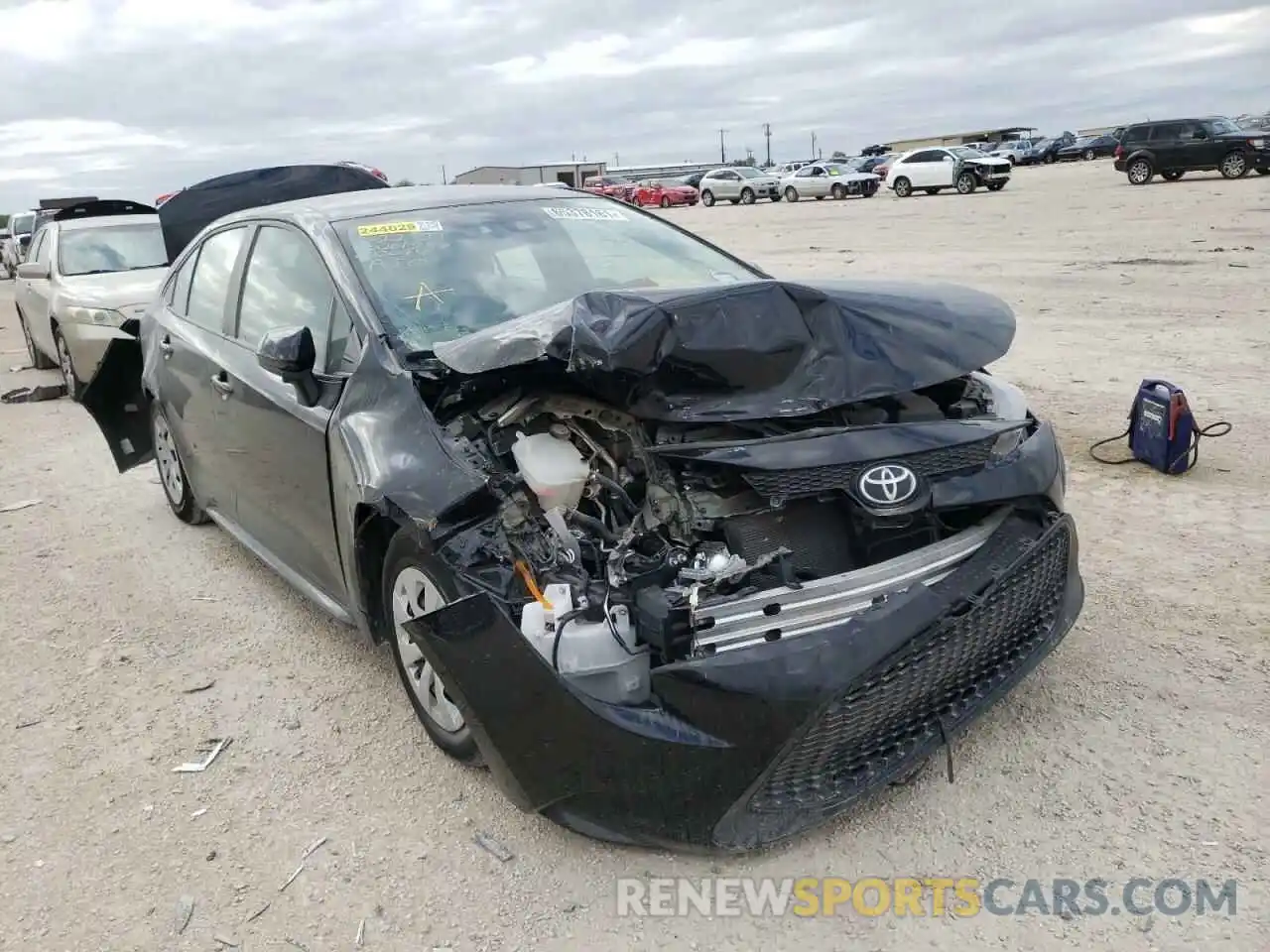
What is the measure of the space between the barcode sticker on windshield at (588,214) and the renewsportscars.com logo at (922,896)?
287 centimetres

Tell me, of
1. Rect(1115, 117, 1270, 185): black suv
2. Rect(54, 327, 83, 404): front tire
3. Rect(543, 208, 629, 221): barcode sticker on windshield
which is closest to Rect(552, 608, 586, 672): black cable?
Rect(543, 208, 629, 221): barcode sticker on windshield

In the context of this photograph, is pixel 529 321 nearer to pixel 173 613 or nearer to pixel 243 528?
pixel 243 528

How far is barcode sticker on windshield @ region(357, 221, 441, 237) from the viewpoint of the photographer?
4094mm

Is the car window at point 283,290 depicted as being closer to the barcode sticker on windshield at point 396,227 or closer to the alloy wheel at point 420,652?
the barcode sticker on windshield at point 396,227

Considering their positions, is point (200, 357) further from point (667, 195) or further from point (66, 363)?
point (667, 195)

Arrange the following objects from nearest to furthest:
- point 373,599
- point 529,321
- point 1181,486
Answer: point 529,321 → point 373,599 → point 1181,486

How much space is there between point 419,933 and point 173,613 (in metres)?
2.69

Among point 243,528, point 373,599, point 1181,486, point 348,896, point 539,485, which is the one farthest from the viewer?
point 1181,486

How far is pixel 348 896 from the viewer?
2.80m

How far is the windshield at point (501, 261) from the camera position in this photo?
3811 mm

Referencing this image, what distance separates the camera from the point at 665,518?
300 centimetres

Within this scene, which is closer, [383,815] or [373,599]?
[383,815]

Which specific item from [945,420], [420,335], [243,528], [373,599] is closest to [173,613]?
[243,528]

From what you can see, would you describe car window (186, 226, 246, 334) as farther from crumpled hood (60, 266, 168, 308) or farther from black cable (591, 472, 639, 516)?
crumpled hood (60, 266, 168, 308)
